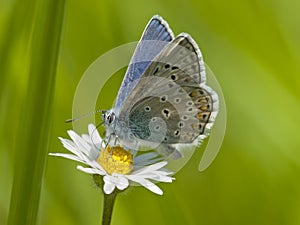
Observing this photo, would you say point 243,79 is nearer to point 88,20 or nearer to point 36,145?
point 88,20

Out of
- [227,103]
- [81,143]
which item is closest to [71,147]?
[81,143]

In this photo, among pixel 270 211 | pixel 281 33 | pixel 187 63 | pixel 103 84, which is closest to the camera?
pixel 187 63

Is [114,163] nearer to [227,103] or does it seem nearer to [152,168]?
[152,168]

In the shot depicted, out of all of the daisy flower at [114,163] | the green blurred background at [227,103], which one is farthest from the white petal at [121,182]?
the green blurred background at [227,103]

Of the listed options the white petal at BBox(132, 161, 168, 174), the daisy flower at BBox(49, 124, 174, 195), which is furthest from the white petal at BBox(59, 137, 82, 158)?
the white petal at BBox(132, 161, 168, 174)

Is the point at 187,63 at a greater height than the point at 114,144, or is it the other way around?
the point at 187,63

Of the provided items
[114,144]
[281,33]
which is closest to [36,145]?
[114,144]

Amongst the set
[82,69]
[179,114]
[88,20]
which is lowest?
[179,114]
